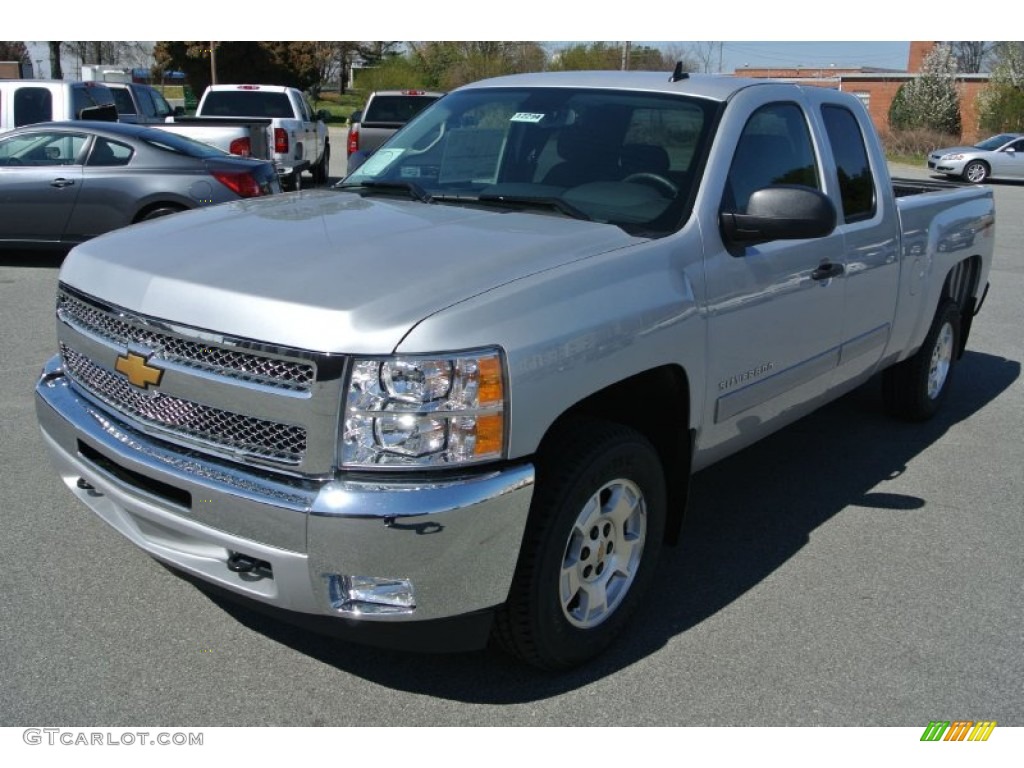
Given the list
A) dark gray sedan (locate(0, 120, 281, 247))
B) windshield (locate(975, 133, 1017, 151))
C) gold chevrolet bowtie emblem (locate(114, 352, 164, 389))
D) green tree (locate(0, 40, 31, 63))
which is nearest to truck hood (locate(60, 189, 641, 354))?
gold chevrolet bowtie emblem (locate(114, 352, 164, 389))

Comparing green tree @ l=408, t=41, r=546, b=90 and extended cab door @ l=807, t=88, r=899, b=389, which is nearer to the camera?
extended cab door @ l=807, t=88, r=899, b=389

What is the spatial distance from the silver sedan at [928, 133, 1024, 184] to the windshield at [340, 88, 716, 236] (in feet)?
89.4

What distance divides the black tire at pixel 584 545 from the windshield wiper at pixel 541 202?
0.91 metres

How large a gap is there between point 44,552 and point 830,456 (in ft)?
13.1

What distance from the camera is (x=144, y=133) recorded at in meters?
10.7

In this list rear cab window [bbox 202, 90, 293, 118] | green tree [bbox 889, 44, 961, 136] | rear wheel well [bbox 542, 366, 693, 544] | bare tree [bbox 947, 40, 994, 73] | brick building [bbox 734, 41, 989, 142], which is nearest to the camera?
rear wheel well [bbox 542, 366, 693, 544]

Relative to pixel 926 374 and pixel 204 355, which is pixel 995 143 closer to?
pixel 926 374

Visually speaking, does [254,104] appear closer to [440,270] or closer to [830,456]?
[830,456]

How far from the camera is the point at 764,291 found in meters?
3.97

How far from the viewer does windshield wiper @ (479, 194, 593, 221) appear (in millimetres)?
3824

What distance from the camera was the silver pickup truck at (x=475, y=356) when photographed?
2795 mm

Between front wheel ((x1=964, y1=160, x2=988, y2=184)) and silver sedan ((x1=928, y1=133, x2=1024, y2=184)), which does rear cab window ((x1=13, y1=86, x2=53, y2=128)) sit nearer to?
silver sedan ((x1=928, y1=133, x2=1024, y2=184))

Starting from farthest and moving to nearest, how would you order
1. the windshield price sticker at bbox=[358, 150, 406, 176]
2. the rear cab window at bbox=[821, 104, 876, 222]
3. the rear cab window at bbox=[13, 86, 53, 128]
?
1. the rear cab window at bbox=[13, 86, 53, 128]
2. the rear cab window at bbox=[821, 104, 876, 222]
3. the windshield price sticker at bbox=[358, 150, 406, 176]

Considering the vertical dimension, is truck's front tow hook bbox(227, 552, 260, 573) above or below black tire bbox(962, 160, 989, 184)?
above
